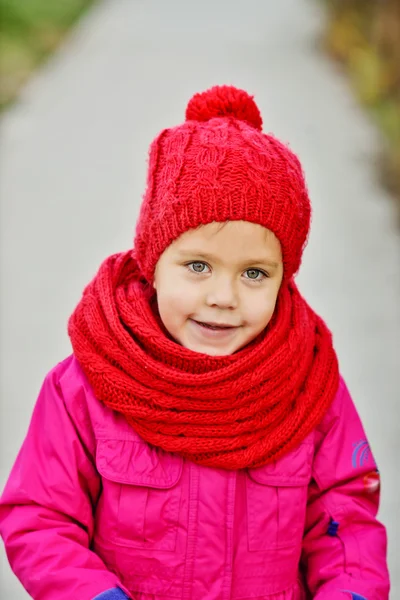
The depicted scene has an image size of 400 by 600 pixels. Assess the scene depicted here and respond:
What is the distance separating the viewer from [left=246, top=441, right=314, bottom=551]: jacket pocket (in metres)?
2.10

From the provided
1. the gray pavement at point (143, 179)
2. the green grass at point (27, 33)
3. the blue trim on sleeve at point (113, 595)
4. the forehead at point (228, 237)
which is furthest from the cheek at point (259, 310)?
the green grass at point (27, 33)

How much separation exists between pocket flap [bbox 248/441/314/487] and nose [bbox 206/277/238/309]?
395 mm

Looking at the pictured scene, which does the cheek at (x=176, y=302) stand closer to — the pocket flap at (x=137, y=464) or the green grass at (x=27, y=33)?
the pocket flap at (x=137, y=464)

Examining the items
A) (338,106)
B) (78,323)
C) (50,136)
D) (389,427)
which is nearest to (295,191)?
(78,323)

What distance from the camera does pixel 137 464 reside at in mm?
2051

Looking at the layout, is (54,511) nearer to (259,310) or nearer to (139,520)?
(139,520)

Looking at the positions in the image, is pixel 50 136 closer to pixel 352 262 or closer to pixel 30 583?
pixel 352 262

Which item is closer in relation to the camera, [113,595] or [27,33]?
[113,595]

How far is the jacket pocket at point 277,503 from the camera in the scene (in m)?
2.10

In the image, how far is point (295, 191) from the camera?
2084mm

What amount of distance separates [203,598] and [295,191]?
917 mm

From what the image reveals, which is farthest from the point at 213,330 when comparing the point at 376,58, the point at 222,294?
the point at 376,58

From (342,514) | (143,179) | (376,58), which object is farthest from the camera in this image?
(376,58)

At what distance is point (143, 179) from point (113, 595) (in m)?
4.94
